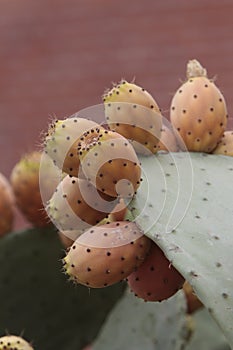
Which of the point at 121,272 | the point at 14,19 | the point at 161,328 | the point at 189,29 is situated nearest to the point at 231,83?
the point at 189,29

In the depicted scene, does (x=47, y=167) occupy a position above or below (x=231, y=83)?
above

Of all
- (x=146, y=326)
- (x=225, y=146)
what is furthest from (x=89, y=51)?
(x=225, y=146)

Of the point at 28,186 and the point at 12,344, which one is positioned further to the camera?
the point at 28,186

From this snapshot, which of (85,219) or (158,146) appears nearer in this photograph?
(85,219)

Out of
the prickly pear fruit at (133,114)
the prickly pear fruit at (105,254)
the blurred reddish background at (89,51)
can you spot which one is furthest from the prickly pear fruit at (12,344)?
the blurred reddish background at (89,51)

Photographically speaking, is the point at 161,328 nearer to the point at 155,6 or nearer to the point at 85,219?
the point at 85,219

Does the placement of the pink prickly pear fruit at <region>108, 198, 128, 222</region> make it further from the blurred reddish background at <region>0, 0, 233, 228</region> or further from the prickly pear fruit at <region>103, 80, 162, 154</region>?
the blurred reddish background at <region>0, 0, 233, 228</region>

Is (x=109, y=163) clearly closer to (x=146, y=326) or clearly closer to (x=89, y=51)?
(x=146, y=326)
